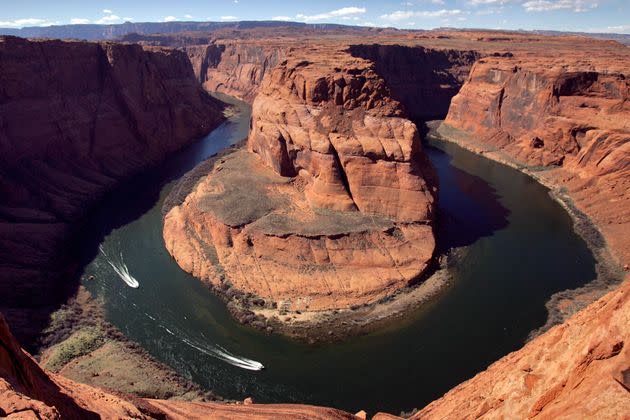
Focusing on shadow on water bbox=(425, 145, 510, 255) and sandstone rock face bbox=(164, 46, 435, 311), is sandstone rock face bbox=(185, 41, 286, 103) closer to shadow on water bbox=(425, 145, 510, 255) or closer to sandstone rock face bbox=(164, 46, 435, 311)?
shadow on water bbox=(425, 145, 510, 255)

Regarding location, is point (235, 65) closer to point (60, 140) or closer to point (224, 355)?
point (60, 140)

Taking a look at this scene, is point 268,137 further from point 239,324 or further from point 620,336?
point 620,336

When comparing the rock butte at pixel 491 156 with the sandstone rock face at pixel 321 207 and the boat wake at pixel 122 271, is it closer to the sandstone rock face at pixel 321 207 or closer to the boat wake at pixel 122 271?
the sandstone rock face at pixel 321 207

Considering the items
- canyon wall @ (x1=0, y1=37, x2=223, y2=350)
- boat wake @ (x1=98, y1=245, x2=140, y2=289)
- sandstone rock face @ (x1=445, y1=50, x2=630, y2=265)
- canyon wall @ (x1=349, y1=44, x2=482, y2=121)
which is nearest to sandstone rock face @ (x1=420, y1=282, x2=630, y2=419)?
boat wake @ (x1=98, y1=245, x2=140, y2=289)

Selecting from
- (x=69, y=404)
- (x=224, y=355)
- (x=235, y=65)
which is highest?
(x=235, y=65)

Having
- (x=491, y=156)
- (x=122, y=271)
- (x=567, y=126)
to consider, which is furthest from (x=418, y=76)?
(x=122, y=271)

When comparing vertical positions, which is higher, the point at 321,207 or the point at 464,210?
the point at 321,207

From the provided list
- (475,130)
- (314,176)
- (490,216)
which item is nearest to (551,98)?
(475,130)
